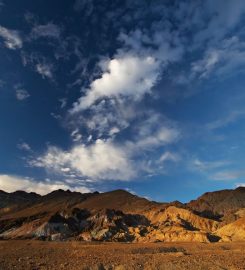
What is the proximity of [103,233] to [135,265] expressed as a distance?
70103mm

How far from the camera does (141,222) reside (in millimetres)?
121812

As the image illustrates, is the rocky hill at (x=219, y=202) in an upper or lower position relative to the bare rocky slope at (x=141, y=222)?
upper

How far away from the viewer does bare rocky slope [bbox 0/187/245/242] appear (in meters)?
91.2

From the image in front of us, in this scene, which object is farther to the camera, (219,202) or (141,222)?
(219,202)

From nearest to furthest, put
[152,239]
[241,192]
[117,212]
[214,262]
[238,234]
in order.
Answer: [214,262]
[238,234]
[152,239]
[117,212]
[241,192]

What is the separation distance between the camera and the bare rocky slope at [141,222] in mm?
91188

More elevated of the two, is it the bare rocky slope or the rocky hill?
the rocky hill

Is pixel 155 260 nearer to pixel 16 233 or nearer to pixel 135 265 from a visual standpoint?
pixel 135 265

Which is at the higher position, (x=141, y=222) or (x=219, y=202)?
(x=219, y=202)

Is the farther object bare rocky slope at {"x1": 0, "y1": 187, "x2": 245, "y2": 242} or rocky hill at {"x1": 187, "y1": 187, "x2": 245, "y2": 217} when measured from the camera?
rocky hill at {"x1": 187, "y1": 187, "x2": 245, "y2": 217}

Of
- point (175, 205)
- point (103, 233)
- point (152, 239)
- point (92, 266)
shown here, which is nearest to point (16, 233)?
point (103, 233)

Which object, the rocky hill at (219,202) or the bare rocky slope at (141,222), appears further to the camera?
the rocky hill at (219,202)

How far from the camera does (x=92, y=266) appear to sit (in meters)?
29.0

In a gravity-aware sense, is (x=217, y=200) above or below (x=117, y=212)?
above
